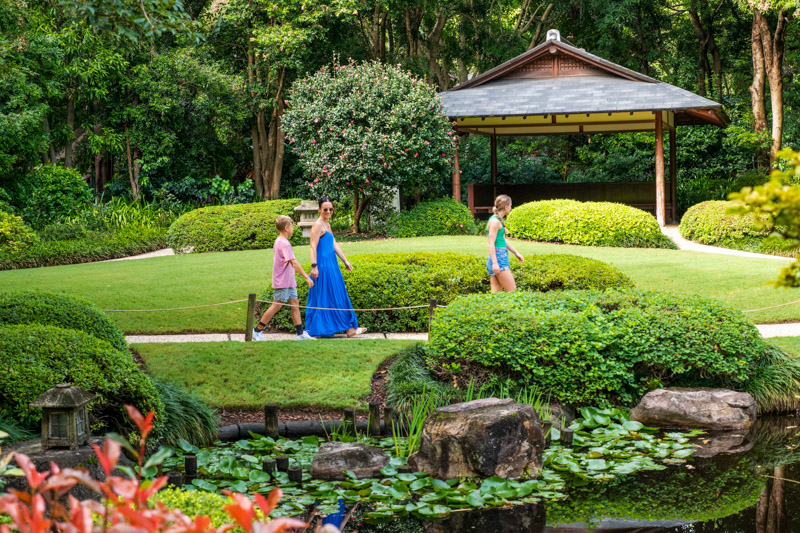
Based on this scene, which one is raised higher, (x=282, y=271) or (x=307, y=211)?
(x=307, y=211)

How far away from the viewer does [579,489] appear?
18.9ft

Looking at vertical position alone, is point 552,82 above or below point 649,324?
above

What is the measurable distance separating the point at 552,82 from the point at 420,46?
896 cm

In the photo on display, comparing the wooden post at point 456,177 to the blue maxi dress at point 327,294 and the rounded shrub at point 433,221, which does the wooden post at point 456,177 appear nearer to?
the rounded shrub at point 433,221

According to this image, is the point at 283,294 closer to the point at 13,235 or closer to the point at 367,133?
the point at 13,235

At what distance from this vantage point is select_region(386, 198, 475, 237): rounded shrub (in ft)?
64.1

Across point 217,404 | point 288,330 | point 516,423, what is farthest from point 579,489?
point 288,330

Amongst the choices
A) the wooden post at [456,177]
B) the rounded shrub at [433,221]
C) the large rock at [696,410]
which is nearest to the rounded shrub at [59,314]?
the large rock at [696,410]

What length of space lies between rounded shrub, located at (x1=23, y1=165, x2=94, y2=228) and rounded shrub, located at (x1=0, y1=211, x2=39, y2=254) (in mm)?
3875

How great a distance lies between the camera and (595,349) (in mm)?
7430

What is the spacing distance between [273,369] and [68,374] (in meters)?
2.67

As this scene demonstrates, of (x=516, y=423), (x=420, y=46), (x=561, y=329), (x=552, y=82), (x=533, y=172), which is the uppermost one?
(x=420, y=46)

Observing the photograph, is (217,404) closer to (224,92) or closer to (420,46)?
(224,92)

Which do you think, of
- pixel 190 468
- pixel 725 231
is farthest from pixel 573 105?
pixel 190 468
